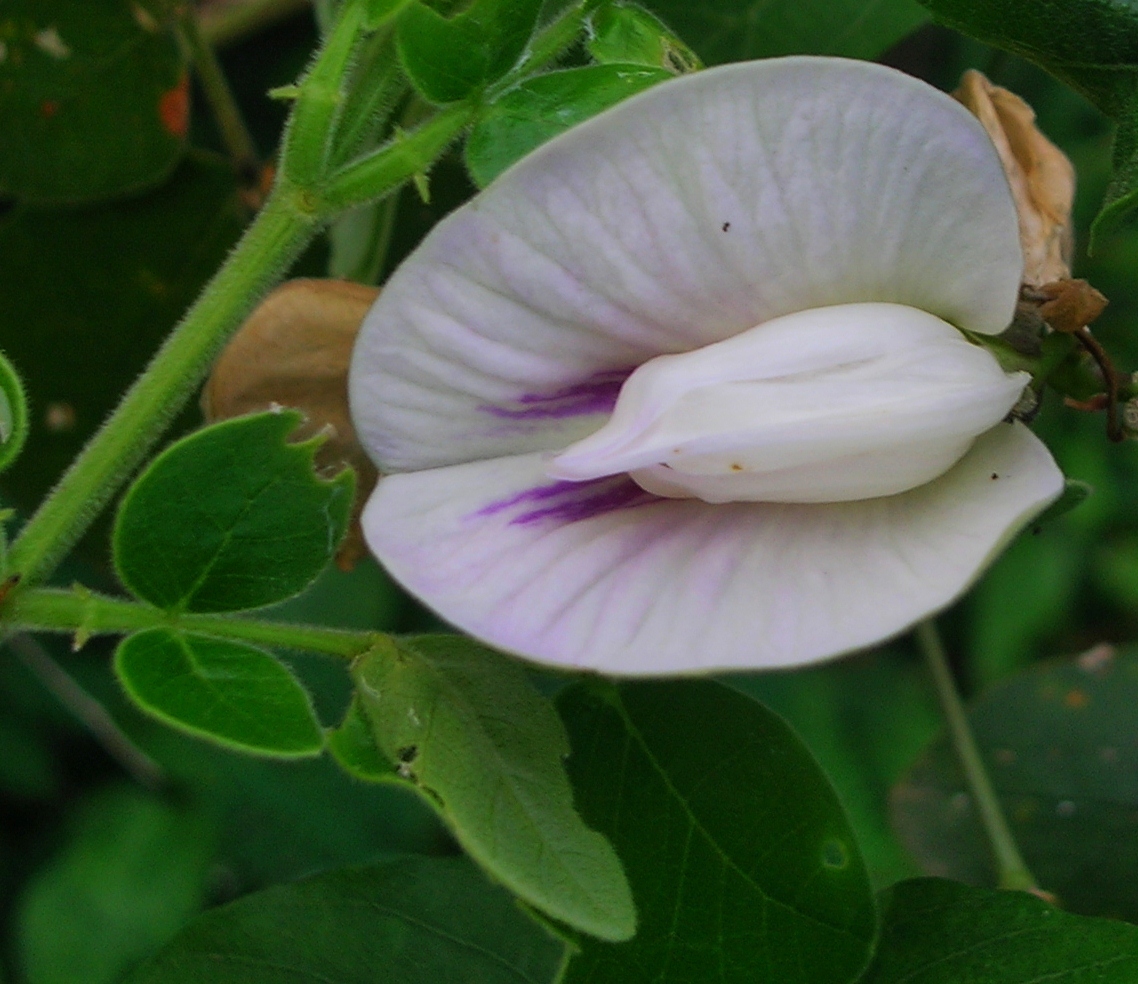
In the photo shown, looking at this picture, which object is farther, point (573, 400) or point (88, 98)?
point (88, 98)

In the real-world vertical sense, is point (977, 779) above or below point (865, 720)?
above

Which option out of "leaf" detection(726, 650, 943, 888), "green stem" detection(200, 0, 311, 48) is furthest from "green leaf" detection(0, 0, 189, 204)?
"leaf" detection(726, 650, 943, 888)

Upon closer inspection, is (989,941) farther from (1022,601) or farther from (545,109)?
(1022,601)

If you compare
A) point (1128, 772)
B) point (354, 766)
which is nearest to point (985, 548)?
point (354, 766)

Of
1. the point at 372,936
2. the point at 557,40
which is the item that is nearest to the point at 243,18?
the point at 557,40

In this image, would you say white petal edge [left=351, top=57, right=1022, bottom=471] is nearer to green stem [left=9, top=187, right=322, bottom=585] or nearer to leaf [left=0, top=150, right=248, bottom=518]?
green stem [left=9, top=187, right=322, bottom=585]

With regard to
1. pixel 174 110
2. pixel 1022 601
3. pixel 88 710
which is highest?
pixel 174 110

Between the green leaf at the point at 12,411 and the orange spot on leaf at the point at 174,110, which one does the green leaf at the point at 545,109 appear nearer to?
the green leaf at the point at 12,411

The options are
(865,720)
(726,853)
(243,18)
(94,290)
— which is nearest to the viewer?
(726,853)
